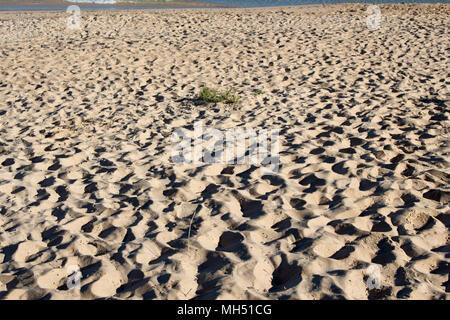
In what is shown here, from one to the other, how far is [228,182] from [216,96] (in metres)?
2.75

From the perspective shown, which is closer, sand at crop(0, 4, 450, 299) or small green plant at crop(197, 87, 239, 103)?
sand at crop(0, 4, 450, 299)

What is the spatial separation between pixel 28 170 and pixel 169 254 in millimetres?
2330

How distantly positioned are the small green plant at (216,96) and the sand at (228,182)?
195 mm

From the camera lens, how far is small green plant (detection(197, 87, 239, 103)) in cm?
672

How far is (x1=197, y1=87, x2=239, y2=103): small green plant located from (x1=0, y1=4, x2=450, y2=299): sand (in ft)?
0.64

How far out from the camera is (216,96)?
6.80 metres

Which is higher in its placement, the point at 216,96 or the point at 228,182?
the point at 216,96

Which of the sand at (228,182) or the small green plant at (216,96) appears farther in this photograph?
the small green plant at (216,96)

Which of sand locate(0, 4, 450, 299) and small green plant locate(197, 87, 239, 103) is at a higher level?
small green plant locate(197, 87, 239, 103)

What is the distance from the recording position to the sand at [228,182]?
305 centimetres

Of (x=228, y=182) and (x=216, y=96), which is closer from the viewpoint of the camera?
(x=228, y=182)
